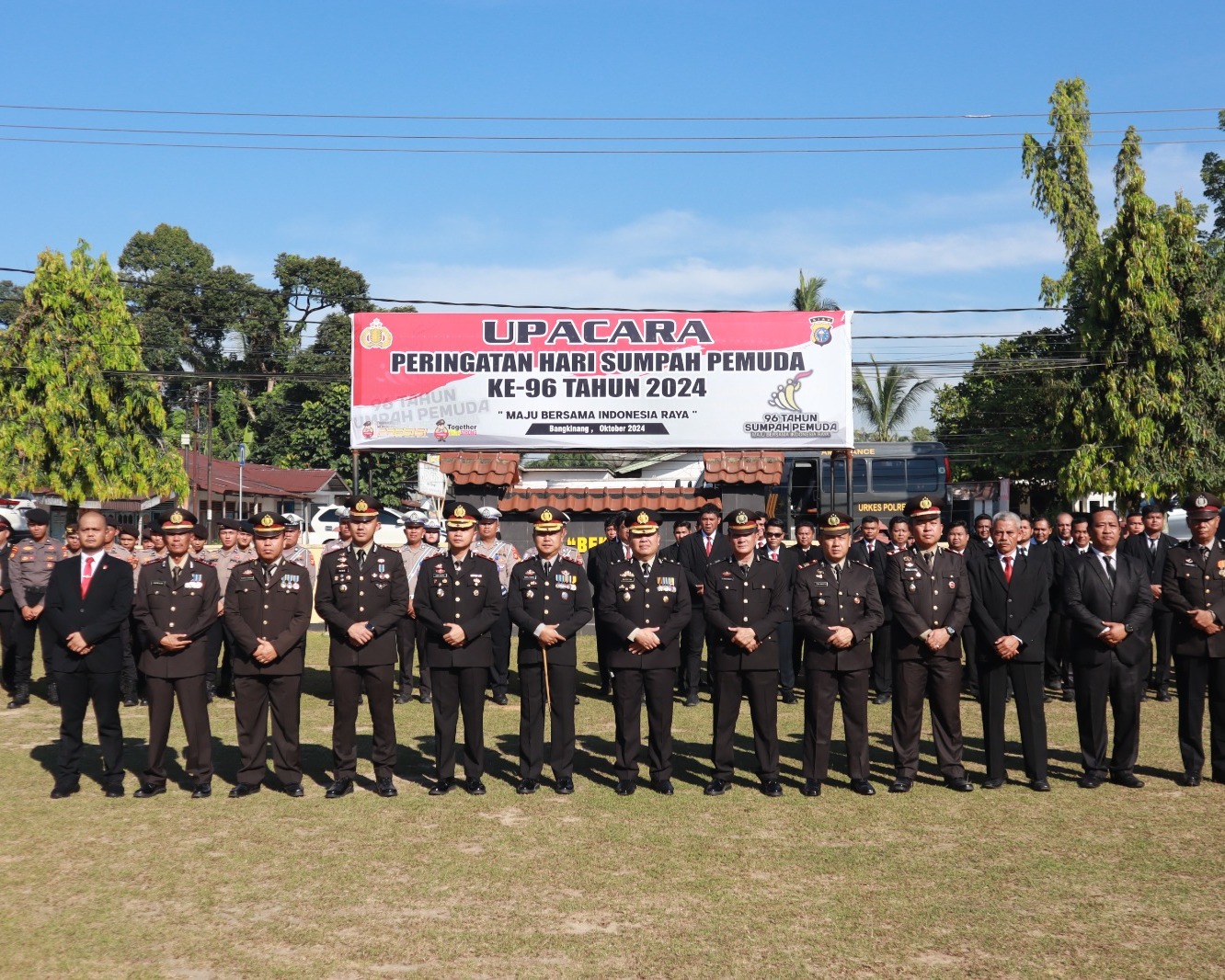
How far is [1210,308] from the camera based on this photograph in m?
25.5

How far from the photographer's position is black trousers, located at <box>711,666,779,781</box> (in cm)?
786

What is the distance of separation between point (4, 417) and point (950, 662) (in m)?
26.5

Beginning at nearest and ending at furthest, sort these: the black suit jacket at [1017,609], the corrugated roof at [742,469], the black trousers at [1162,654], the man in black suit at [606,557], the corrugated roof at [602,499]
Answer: the black suit jacket at [1017,609] → the man in black suit at [606,557] → the black trousers at [1162,654] → the corrugated roof at [602,499] → the corrugated roof at [742,469]

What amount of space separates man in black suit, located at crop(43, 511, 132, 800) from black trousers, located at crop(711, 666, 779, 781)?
412 cm

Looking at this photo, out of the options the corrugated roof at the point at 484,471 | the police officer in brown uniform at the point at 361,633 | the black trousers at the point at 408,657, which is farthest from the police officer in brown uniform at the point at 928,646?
the corrugated roof at the point at 484,471

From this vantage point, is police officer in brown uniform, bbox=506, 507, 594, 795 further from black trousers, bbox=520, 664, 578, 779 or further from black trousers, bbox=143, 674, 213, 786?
black trousers, bbox=143, 674, 213, 786

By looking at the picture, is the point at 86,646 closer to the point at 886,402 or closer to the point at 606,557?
the point at 606,557

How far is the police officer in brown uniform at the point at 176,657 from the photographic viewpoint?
775 centimetres

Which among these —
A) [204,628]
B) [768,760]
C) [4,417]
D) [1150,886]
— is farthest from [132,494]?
[1150,886]

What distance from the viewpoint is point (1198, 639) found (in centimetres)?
825

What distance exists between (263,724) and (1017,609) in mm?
5426

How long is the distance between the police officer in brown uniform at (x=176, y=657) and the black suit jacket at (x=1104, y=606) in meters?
6.19

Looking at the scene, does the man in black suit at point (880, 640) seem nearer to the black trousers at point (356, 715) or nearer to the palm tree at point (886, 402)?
the black trousers at point (356, 715)

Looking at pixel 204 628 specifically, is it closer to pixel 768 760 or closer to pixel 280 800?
pixel 280 800
